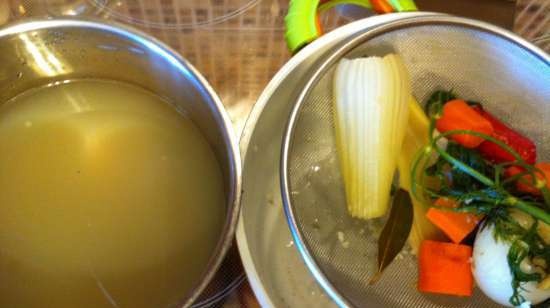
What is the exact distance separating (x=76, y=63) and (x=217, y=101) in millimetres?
269

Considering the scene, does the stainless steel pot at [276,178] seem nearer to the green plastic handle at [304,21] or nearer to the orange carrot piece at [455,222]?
the green plastic handle at [304,21]

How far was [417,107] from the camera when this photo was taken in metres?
0.75

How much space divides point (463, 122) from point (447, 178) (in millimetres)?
82

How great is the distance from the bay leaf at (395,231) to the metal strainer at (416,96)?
0.02 meters

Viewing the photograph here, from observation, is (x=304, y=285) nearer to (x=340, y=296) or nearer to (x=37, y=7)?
(x=340, y=296)

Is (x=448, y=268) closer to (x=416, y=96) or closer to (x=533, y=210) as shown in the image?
(x=533, y=210)

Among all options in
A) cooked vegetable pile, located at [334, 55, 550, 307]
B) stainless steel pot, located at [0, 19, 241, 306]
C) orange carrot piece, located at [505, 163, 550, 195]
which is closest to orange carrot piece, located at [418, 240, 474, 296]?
cooked vegetable pile, located at [334, 55, 550, 307]

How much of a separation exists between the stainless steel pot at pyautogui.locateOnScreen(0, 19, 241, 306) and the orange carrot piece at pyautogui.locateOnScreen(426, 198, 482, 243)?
270mm

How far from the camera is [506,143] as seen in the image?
0.73m

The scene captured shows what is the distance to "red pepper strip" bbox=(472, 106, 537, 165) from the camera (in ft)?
2.31

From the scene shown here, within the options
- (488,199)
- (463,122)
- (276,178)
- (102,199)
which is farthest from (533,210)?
(102,199)

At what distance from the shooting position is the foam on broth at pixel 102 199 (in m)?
0.70

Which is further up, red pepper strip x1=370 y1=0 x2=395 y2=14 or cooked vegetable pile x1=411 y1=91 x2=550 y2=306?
red pepper strip x1=370 y1=0 x2=395 y2=14

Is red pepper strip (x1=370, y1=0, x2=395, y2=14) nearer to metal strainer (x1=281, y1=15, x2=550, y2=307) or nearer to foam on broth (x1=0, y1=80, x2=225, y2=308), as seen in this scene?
metal strainer (x1=281, y1=15, x2=550, y2=307)
